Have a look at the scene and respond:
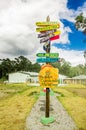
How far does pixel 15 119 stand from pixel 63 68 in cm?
11653

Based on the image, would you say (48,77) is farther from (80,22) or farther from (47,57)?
(80,22)

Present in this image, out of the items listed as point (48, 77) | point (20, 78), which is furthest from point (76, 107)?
point (20, 78)

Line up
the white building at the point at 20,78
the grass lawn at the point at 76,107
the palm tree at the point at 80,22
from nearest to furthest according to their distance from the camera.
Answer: the grass lawn at the point at 76,107 → the palm tree at the point at 80,22 → the white building at the point at 20,78

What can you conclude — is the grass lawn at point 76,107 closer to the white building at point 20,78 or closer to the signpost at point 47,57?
the signpost at point 47,57

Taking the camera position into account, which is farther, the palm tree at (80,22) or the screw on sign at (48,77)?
the palm tree at (80,22)

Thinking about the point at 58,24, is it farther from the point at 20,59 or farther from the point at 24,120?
the point at 20,59

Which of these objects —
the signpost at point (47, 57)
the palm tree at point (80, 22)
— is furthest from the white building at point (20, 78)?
the signpost at point (47, 57)

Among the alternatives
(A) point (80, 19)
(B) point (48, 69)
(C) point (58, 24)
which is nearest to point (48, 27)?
(C) point (58, 24)

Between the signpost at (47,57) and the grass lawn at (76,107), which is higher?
the signpost at (47,57)

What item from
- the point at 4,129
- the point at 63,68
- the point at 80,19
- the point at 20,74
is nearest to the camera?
the point at 4,129

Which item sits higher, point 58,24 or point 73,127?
point 58,24

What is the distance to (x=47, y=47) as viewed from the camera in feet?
38.0

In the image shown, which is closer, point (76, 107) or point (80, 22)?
point (76, 107)

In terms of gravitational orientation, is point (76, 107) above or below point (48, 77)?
below
